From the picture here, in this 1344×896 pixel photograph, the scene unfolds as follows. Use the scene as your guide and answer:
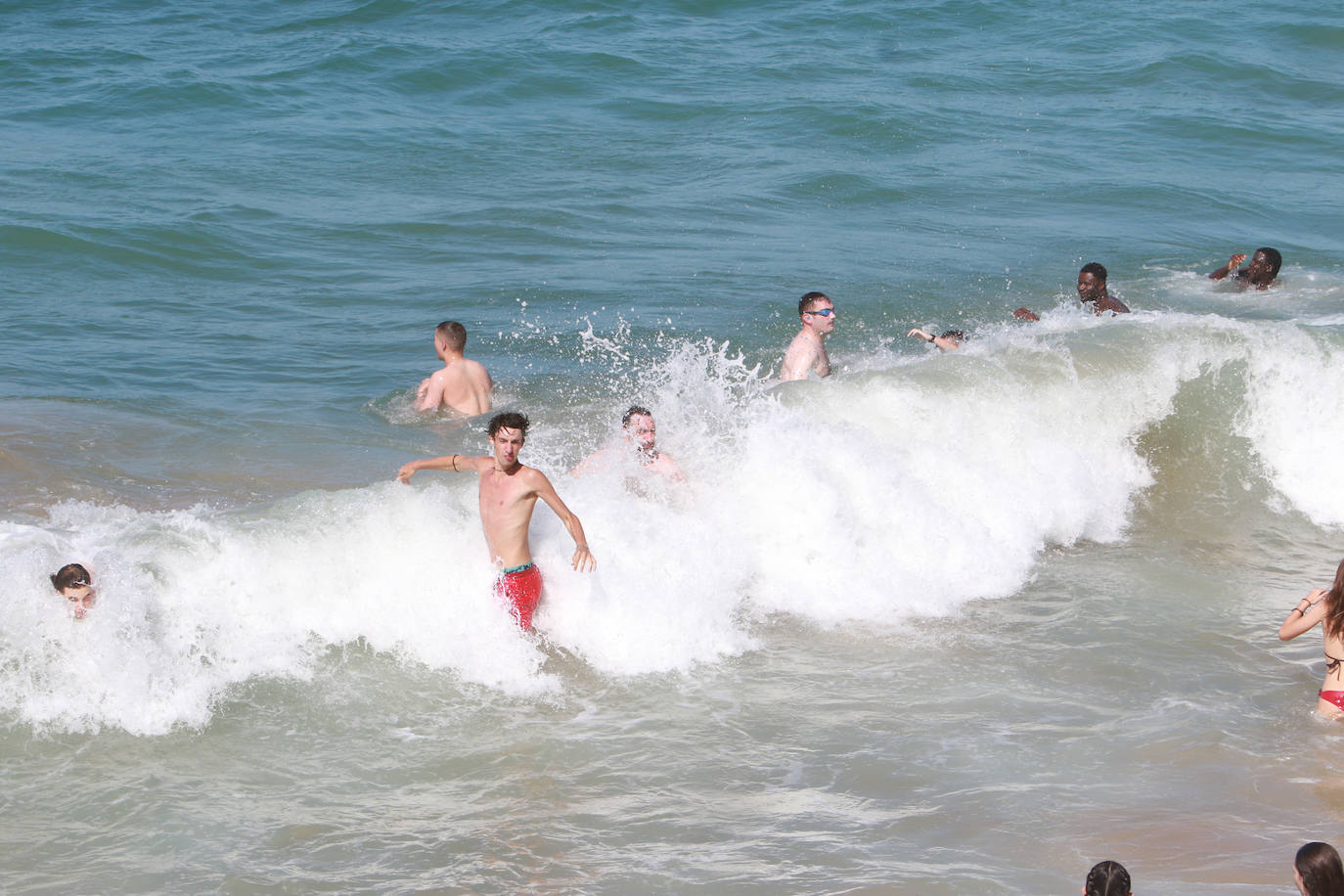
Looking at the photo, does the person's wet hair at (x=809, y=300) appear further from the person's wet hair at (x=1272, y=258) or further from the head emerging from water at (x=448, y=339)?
the person's wet hair at (x=1272, y=258)

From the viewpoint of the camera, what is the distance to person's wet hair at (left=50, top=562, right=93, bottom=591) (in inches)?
247

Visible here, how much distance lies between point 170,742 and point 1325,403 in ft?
28.7

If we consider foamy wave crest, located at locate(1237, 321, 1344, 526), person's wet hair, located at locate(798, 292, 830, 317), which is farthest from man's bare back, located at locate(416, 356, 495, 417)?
foamy wave crest, located at locate(1237, 321, 1344, 526)

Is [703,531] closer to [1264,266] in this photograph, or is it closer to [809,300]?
[809,300]

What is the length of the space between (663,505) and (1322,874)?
4.64 m

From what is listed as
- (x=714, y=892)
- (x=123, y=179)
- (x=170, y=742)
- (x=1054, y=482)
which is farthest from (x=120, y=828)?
(x=123, y=179)

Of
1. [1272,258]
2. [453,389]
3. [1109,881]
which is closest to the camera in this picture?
[1109,881]

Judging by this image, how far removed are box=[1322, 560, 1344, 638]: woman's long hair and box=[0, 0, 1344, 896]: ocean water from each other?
0.44 meters

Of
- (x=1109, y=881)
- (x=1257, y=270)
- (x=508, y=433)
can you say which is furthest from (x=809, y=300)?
(x=1109, y=881)

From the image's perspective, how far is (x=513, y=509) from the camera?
6902 mm

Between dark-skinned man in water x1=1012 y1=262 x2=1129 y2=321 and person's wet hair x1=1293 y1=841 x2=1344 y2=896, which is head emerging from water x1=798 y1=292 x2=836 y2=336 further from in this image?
person's wet hair x1=1293 y1=841 x2=1344 y2=896

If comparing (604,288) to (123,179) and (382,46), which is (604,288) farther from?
(382,46)

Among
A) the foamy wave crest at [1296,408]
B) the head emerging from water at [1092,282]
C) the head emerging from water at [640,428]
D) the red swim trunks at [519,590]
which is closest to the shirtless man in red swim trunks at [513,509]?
the red swim trunks at [519,590]

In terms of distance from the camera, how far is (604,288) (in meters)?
13.6
